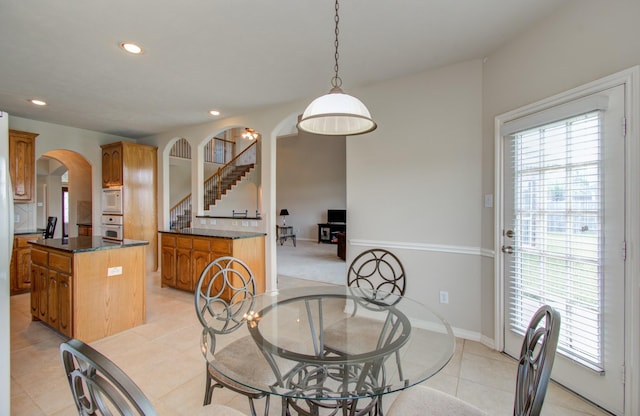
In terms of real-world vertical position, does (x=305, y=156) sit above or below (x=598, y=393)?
above

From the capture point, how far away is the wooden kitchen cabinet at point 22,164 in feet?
13.5

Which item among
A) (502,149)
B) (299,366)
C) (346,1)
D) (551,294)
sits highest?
(346,1)

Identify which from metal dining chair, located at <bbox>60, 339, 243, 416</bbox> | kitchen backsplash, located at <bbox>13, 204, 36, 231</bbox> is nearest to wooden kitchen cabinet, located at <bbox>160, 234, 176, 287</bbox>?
kitchen backsplash, located at <bbox>13, 204, 36, 231</bbox>

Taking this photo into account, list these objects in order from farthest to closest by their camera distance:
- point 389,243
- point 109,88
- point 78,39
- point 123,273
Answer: point 109,88, point 389,243, point 123,273, point 78,39

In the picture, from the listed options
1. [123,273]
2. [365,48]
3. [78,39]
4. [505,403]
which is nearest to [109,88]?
[78,39]

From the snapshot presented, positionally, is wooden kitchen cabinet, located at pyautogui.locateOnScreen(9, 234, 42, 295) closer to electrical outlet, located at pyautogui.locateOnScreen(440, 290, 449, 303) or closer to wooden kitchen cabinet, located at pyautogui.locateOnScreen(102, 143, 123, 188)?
wooden kitchen cabinet, located at pyautogui.locateOnScreen(102, 143, 123, 188)

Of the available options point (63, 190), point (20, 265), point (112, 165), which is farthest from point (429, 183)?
point (63, 190)

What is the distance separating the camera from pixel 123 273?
3.00 m

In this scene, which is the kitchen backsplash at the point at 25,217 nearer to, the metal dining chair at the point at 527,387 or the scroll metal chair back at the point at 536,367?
the metal dining chair at the point at 527,387

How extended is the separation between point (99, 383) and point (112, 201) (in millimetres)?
5599

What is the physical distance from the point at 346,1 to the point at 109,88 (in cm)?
307

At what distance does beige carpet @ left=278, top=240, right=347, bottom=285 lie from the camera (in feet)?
17.5

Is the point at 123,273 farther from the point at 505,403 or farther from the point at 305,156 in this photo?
the point at 305,156

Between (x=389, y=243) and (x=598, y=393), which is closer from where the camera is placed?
(x=598, y=393)
